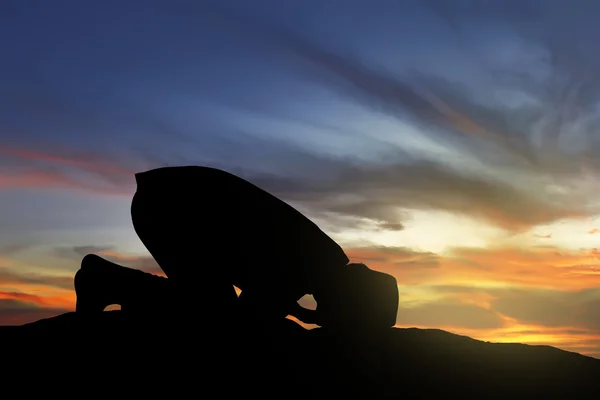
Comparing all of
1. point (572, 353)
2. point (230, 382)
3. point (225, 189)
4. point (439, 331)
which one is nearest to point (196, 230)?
point (225, 189)

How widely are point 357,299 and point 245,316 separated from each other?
260cm

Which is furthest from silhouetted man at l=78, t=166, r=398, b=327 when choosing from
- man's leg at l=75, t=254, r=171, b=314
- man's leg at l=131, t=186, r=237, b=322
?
man's leg at l=75, t=254, r=171, b=314

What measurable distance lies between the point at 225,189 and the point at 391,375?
542cm

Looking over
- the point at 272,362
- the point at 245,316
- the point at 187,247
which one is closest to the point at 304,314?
the point at 245,316

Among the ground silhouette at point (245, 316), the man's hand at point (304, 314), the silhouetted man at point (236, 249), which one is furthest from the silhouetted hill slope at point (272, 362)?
the silhouetted man at point (236, 249)

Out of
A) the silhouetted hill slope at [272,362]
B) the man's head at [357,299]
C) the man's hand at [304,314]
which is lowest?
the silhouetted hill slope at [272,362]

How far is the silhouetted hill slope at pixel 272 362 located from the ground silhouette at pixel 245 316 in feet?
0.10

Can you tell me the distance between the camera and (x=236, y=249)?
15.8m

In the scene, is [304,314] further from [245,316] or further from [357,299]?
[245,316]

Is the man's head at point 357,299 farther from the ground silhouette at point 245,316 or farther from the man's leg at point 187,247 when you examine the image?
the man's leg at point 187,247

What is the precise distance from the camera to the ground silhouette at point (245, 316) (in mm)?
14781

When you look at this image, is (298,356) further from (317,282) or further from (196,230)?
(196,230)

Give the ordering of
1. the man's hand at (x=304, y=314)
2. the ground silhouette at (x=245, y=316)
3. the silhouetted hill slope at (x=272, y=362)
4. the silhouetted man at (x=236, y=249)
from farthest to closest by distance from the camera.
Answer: the man's hand at (x=304, y=314) → the silhouetted man at (x=236, y=249) → the ground silhouette at (x=245, y=316) → the silhouetted hill slope at (x=272, y=362)

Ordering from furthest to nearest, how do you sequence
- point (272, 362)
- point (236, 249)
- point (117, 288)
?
point (236, 249) → point (117, 288) → point (272, 362)
